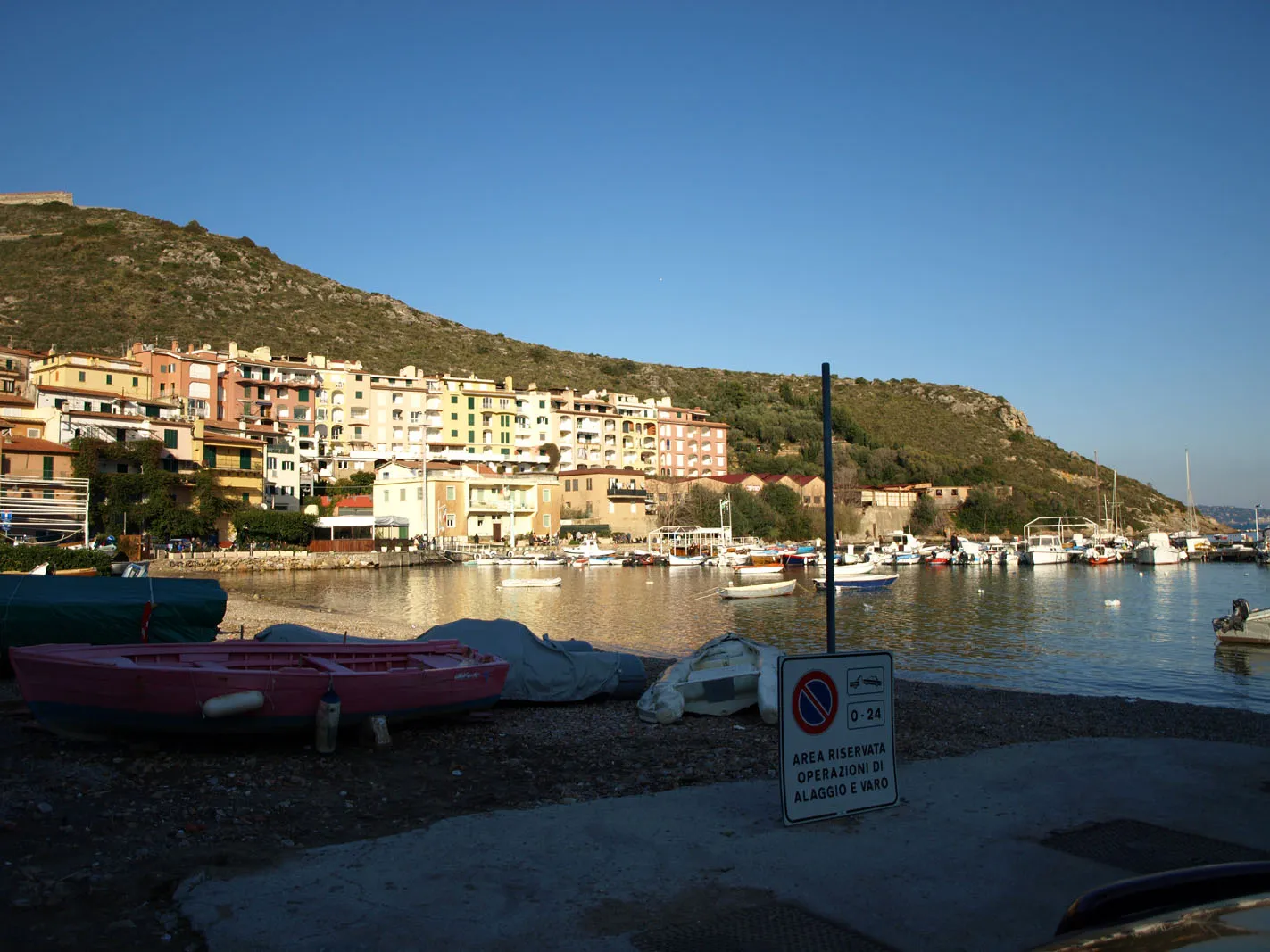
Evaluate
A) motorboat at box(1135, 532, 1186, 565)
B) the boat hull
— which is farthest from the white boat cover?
motorboat at box(1135, 532, 1186, 565)

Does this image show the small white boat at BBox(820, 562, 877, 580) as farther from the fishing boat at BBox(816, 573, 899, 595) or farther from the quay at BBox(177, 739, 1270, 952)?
the quay at BBox(177, 739, 1270, 952)

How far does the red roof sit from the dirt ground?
51.6 meters

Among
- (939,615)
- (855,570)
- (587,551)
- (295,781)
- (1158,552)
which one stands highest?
(295,781)

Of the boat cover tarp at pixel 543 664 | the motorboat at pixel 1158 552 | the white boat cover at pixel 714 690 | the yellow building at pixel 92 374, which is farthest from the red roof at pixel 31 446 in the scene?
the motorboat at pixel 1158 552

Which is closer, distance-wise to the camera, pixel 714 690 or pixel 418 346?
pixel 714 690

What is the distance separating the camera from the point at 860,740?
698cm

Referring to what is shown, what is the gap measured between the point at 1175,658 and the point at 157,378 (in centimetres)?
8065

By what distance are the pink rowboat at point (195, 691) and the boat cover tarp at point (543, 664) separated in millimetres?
2798

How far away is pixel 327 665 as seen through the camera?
11.4m

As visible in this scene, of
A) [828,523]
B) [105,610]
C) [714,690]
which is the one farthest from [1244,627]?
[105,610]

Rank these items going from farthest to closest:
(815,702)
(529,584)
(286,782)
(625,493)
Result: 1. (625,493)
2. (529,584)
3. (286,782)
4. (815,702)

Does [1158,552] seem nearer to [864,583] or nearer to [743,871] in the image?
[864,583]

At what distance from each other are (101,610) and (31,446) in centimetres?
5210

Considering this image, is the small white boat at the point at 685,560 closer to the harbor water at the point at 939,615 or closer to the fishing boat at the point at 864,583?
A: the harbor water at the point at 939,615
